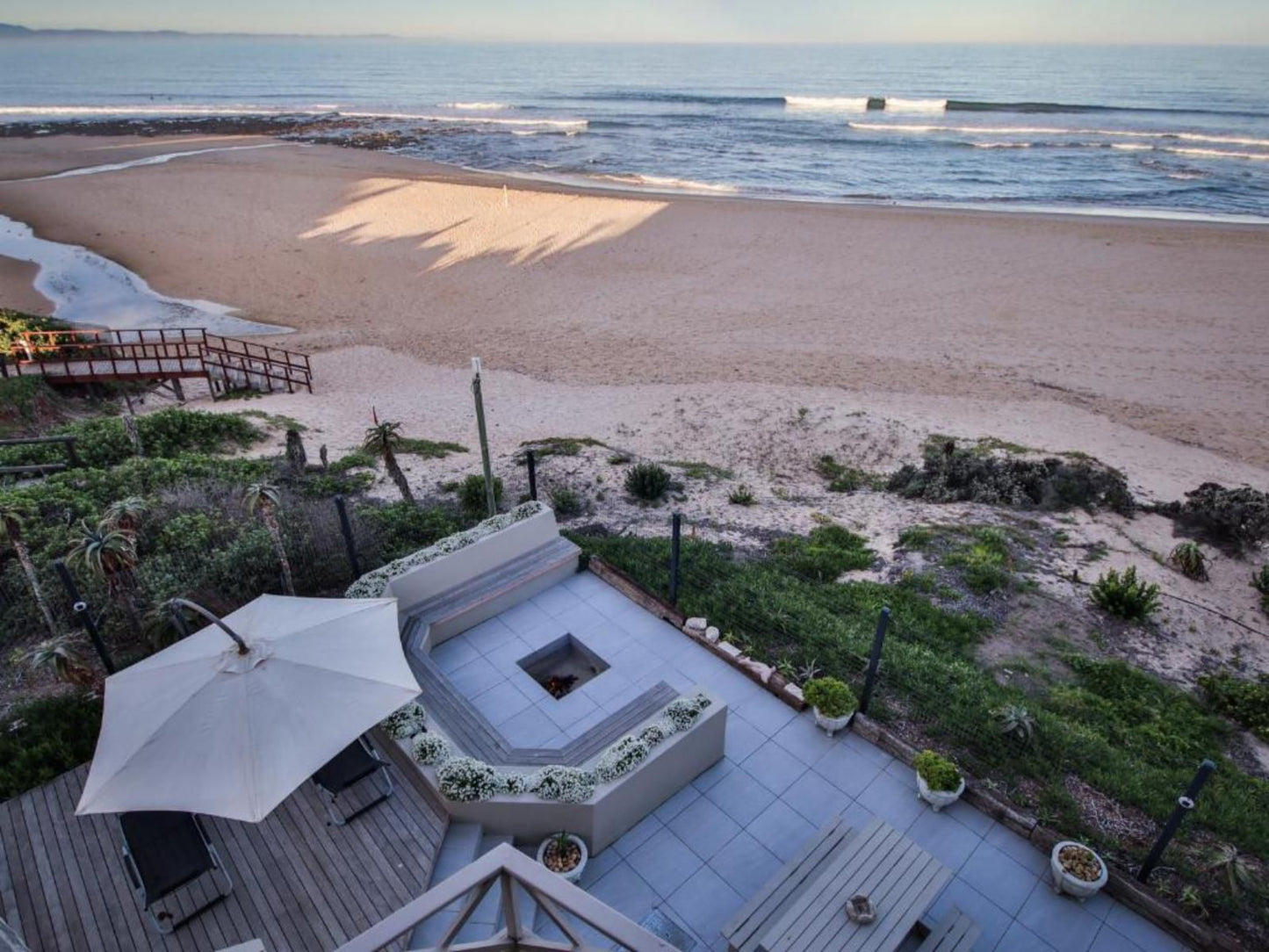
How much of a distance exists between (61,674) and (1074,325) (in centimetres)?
2926

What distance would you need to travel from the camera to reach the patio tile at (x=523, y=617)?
10254mm

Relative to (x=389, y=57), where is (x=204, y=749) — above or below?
below

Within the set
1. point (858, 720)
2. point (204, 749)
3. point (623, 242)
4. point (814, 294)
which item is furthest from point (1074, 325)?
point (204, 749)

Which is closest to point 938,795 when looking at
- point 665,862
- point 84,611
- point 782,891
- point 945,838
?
point 945,838

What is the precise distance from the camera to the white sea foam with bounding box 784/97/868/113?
8412 centimetres

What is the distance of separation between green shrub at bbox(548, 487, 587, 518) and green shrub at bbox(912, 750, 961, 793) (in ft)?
26.7

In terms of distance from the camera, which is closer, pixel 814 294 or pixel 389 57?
pixel 814 294

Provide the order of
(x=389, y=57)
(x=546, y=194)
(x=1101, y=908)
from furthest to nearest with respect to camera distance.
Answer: (x=389, y=57) → (x=546, y=194) → (x=1101, y=908)

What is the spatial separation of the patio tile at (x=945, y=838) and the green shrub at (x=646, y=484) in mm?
8595

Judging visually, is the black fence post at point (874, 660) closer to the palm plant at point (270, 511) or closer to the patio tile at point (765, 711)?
the patio tile at point (765, 711)

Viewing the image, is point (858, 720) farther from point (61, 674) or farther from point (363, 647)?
point (61, 674)

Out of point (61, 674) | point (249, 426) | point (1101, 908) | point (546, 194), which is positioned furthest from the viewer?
point (546, 194)

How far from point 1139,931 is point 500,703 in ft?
22.8

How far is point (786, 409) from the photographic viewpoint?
2030 cm
